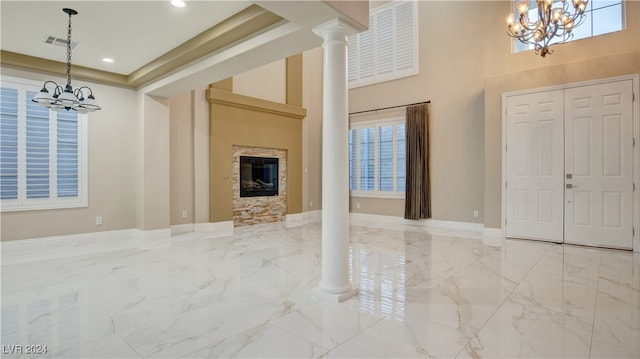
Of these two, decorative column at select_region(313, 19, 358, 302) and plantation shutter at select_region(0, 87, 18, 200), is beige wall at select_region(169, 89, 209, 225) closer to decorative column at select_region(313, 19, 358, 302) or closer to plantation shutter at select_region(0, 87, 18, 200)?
plantation shutter at select_region(0, 87, 18, 200)

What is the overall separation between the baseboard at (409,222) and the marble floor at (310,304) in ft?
5.14

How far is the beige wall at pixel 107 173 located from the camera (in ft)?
17.7

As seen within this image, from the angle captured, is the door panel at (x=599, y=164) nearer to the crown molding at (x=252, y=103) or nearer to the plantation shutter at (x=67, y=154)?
the crown molding at (x=252, y=103)

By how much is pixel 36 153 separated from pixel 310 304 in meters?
5.21

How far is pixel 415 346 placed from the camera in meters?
2.18

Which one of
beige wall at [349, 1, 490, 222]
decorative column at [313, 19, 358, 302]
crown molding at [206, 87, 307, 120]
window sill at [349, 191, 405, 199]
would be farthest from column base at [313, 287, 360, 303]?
crown molding at [206, 87, 307, 120]

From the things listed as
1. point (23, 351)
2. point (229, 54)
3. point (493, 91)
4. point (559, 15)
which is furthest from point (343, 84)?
point (493, 91)

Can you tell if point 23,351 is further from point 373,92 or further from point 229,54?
point 373,92

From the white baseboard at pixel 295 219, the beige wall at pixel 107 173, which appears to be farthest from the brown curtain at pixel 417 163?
the beige wall at pixel 107 173

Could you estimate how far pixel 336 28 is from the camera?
3.02 m

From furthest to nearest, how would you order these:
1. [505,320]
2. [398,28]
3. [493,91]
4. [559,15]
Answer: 1. [398,28]
2. [493,91]
3. [559,15]
4. [505,320]

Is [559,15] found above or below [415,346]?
above

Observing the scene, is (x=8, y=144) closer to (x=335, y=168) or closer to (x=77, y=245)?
(x=77, y=245)

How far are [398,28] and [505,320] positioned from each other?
685cm
